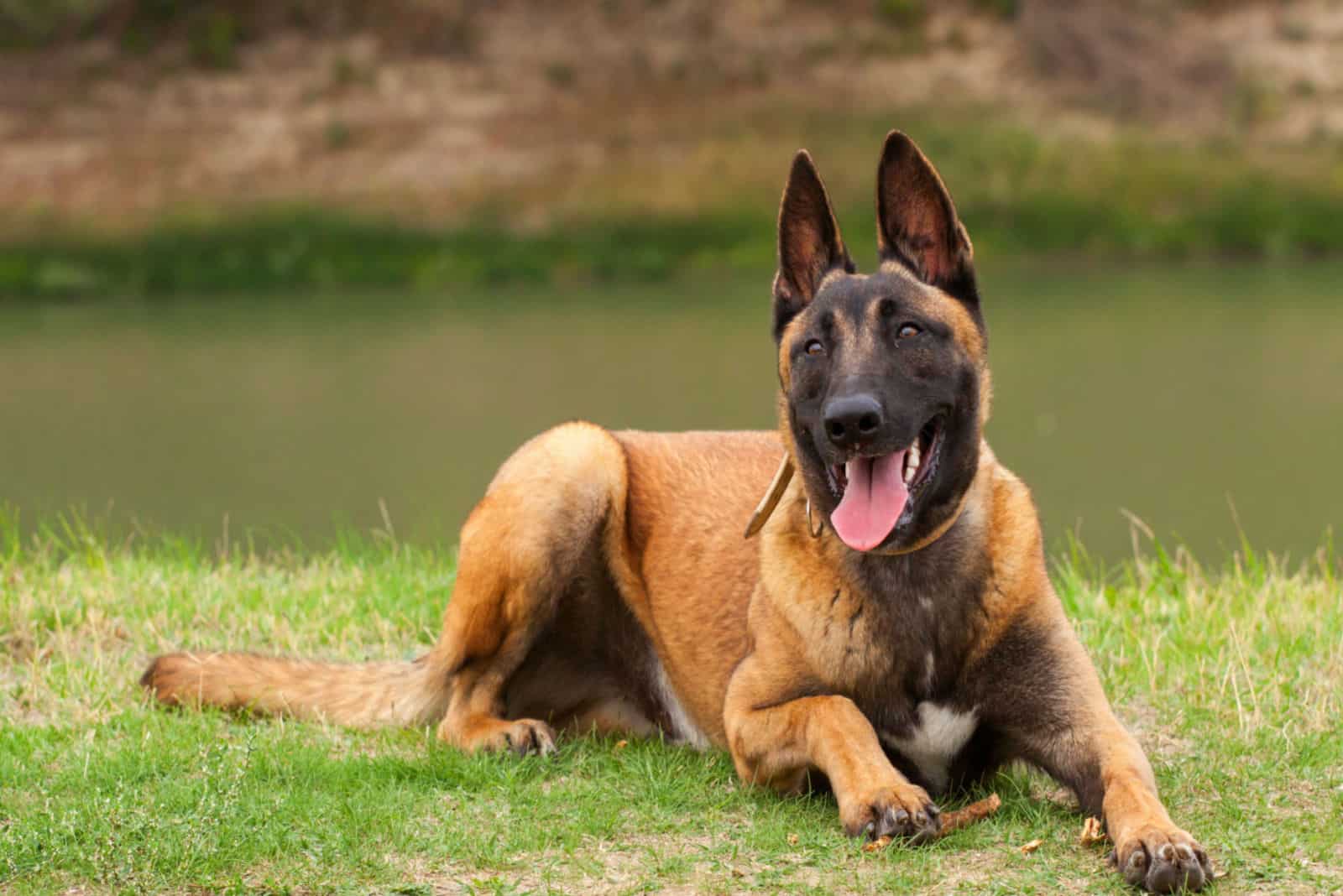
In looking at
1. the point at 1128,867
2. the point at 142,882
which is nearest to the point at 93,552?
the point at 142,882

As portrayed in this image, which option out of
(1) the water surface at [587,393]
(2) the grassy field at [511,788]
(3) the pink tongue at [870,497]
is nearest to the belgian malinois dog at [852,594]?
(3) the pink tongue at [870,497]

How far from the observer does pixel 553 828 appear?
4.70 meters

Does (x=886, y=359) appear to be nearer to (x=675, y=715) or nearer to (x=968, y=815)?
(x=968, y=815)

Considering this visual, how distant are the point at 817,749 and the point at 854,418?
964 mm

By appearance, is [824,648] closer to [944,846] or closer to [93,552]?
[944,846]

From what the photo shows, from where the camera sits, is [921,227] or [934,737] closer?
[934,737]

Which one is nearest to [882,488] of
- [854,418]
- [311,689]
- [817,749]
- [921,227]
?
[854,418]

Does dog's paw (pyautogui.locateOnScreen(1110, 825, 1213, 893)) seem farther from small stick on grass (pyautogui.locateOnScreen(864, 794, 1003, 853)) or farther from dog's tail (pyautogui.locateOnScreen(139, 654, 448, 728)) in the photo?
dog's tail (pyautogui.locateOnScreen(139, 654, 448, 728))

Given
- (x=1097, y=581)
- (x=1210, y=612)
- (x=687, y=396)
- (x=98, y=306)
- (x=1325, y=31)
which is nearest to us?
(x=1210, y=612)

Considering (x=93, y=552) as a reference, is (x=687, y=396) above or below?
below

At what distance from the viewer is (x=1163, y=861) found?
408 centimetres

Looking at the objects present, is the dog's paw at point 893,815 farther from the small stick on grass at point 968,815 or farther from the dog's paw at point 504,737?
the dog's paw at point 504,737

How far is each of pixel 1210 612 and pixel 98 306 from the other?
24.9 m

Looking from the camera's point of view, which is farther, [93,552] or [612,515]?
[93,552]
